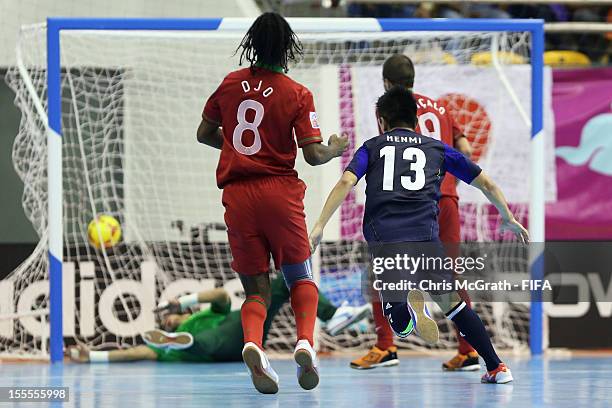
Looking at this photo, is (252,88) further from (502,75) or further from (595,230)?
(595,230)

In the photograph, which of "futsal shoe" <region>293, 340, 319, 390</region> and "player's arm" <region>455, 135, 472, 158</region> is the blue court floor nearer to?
"futsal shoe" <region>293, 340, 319, 390</region>

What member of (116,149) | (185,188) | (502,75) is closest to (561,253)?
(502,75)

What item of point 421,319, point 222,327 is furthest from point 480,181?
point 222,327

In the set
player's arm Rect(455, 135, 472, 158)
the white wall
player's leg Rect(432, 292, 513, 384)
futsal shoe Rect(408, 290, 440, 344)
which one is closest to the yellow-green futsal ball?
the white wall

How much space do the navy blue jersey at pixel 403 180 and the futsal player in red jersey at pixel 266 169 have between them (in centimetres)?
46

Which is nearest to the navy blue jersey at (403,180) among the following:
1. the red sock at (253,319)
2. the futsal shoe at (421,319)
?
the futsal shoe at (421,319)

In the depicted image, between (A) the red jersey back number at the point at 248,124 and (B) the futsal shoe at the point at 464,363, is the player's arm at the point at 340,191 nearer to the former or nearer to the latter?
(A) the red jersey back number at the point at 248,124

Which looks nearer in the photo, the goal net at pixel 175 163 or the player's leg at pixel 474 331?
the player's leg at pixel 474 331

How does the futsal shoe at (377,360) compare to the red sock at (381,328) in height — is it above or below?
below

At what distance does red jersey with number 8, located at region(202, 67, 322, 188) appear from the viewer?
241 inches

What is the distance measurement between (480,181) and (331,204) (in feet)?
3.04

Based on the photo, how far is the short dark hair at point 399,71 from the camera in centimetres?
775

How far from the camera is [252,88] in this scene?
6172 mm

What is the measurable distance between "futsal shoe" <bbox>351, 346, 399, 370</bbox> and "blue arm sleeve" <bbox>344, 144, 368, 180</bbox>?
204 centimetres
